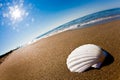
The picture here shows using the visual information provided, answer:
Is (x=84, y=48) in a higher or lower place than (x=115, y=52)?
higher

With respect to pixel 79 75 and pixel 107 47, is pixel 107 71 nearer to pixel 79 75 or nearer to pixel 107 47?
pixel 79 75

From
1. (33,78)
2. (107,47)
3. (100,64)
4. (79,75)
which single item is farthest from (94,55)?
(33,78)

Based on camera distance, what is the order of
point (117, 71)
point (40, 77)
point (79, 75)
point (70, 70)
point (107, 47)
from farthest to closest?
1. point (107, 47)
2. point (40, 77)
3. point (70, 70)
4. point (79, 75)
5. point (117, 71)

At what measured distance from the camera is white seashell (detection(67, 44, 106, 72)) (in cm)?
459

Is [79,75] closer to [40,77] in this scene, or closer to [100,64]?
[100,64]

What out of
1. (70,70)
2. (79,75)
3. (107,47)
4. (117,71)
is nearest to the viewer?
(117,71)

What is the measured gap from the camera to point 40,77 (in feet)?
18.2

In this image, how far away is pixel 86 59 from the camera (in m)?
4.62

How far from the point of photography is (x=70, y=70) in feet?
16.4

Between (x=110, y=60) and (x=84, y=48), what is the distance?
797 millimetres

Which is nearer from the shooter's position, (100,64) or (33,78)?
(100,64)

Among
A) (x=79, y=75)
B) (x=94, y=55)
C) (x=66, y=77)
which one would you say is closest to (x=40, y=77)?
(x=66, y=77)

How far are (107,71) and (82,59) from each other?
0.73 metres

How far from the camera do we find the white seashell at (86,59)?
15.1 feet
